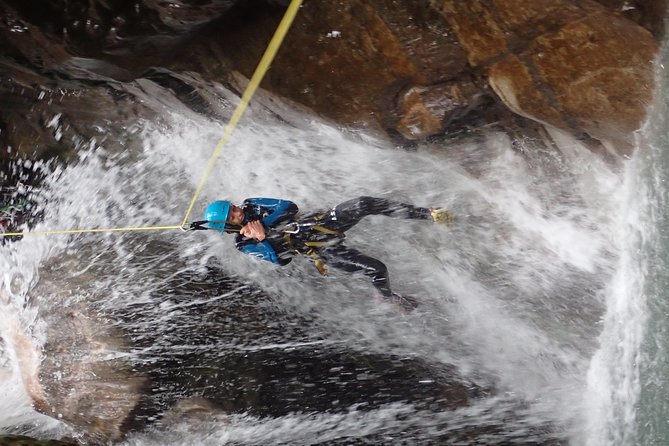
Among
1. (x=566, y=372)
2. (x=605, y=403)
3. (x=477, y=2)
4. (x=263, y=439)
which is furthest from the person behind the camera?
(x=263, y=439)

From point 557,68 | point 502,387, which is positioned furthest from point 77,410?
point 557,68

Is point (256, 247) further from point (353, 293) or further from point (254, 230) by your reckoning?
point (353, 293)

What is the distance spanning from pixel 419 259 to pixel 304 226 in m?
1.52

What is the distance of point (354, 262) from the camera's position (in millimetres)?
5547

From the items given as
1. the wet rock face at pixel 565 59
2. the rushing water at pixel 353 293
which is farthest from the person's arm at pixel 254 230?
the wet rock face at pixel 565 59

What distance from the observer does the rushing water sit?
5.39 metres

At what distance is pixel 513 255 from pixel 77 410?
5020 mm

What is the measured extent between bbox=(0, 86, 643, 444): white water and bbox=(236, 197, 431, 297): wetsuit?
2.42ft

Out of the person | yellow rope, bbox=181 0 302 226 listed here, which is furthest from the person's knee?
yellow rope, bbox=181 0 302 226

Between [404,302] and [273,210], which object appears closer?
[273,210]

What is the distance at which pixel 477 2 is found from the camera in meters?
4.38

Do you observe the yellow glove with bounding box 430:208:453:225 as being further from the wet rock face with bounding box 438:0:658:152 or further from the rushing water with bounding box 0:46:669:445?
the wet rock face with bounding box 438:0:658:152

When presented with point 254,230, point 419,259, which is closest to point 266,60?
point 254,230

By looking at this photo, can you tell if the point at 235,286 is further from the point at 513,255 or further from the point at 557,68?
the point at 557,68
